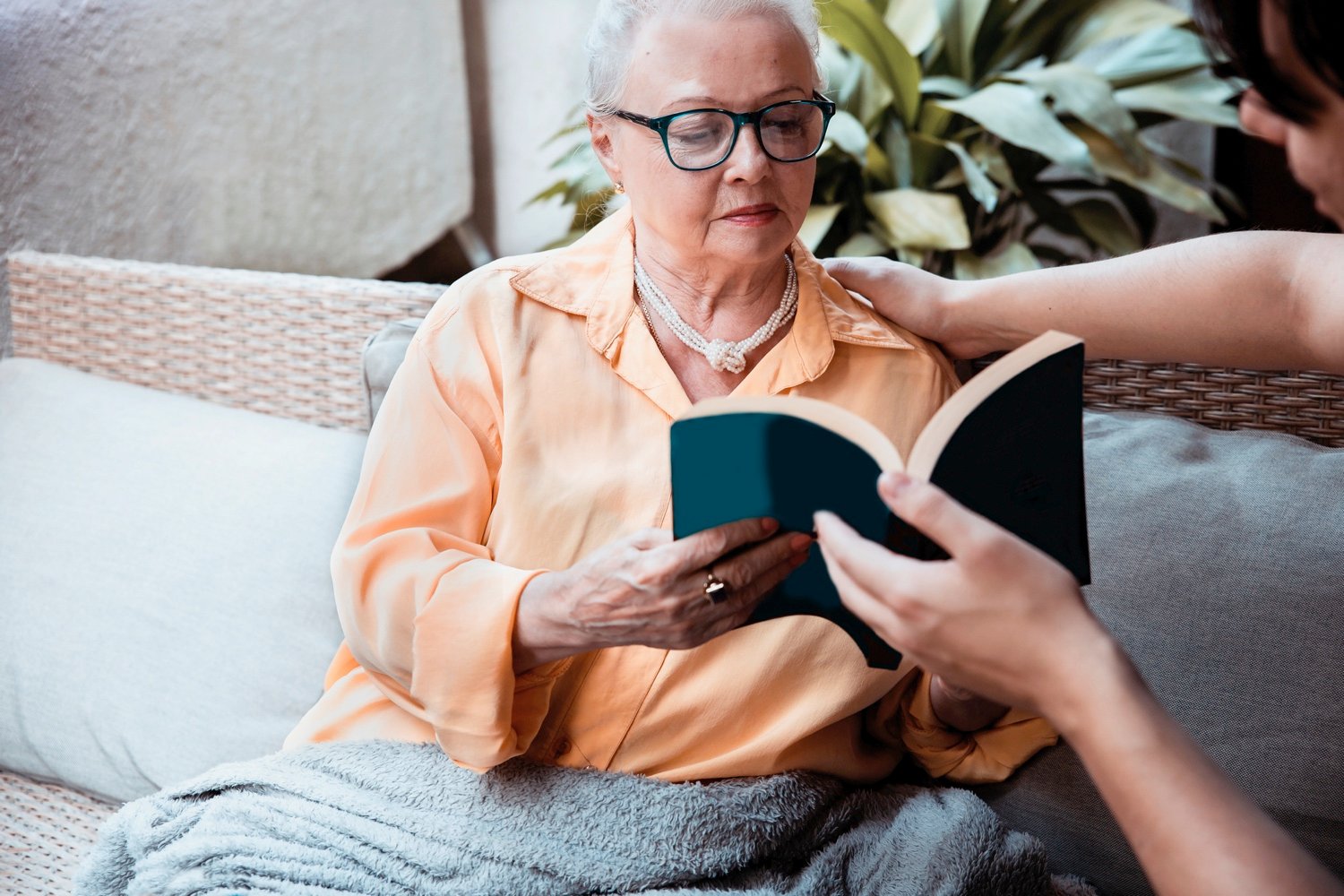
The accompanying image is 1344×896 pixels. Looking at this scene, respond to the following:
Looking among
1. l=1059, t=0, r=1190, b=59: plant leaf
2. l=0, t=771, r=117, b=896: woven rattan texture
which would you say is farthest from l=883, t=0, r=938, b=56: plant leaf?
l=0, t=771, r=117, b=896: woven rattan texture

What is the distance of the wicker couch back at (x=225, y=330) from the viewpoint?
1922 millimetres

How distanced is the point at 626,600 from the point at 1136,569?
2.11 feet

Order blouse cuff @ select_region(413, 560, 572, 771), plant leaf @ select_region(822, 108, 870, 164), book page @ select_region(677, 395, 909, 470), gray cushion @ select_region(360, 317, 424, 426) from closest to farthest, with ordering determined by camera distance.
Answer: book page @ select_region(677, 395, 909, 470) < blouse cuff @ select_region(413, 560, 572, 771) < gray cushion @ select_region(360, 317, 424, 426) < plant leaf @ select_region(822, 108, 870, 164)

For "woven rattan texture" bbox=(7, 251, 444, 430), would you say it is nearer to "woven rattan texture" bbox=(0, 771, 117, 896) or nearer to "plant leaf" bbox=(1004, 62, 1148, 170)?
"woven rattan texture" bbox=(0, 771, 117, 896)

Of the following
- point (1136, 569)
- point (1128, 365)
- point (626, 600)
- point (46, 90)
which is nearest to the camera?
point (626, 600)

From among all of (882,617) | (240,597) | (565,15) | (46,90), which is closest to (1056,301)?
(882,617)

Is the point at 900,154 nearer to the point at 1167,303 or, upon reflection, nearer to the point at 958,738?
the point at 1167,303

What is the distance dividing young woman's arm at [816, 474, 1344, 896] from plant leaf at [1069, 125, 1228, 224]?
204cm

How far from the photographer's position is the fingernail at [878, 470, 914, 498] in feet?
2.80

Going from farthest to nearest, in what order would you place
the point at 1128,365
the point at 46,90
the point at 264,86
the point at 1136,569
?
the point at 264,86, the point at 46,90, the point at 1128,365, the point at 1136,569

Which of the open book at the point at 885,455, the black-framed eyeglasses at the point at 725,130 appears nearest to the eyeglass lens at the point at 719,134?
the black-framed eyeglasses at the point at 725,130

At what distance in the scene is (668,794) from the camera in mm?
1236

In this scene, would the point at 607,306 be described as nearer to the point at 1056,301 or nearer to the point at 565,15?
the point at 1056,301

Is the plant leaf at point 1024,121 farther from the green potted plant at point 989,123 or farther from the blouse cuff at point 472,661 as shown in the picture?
the blouse cuff at point 472,661
